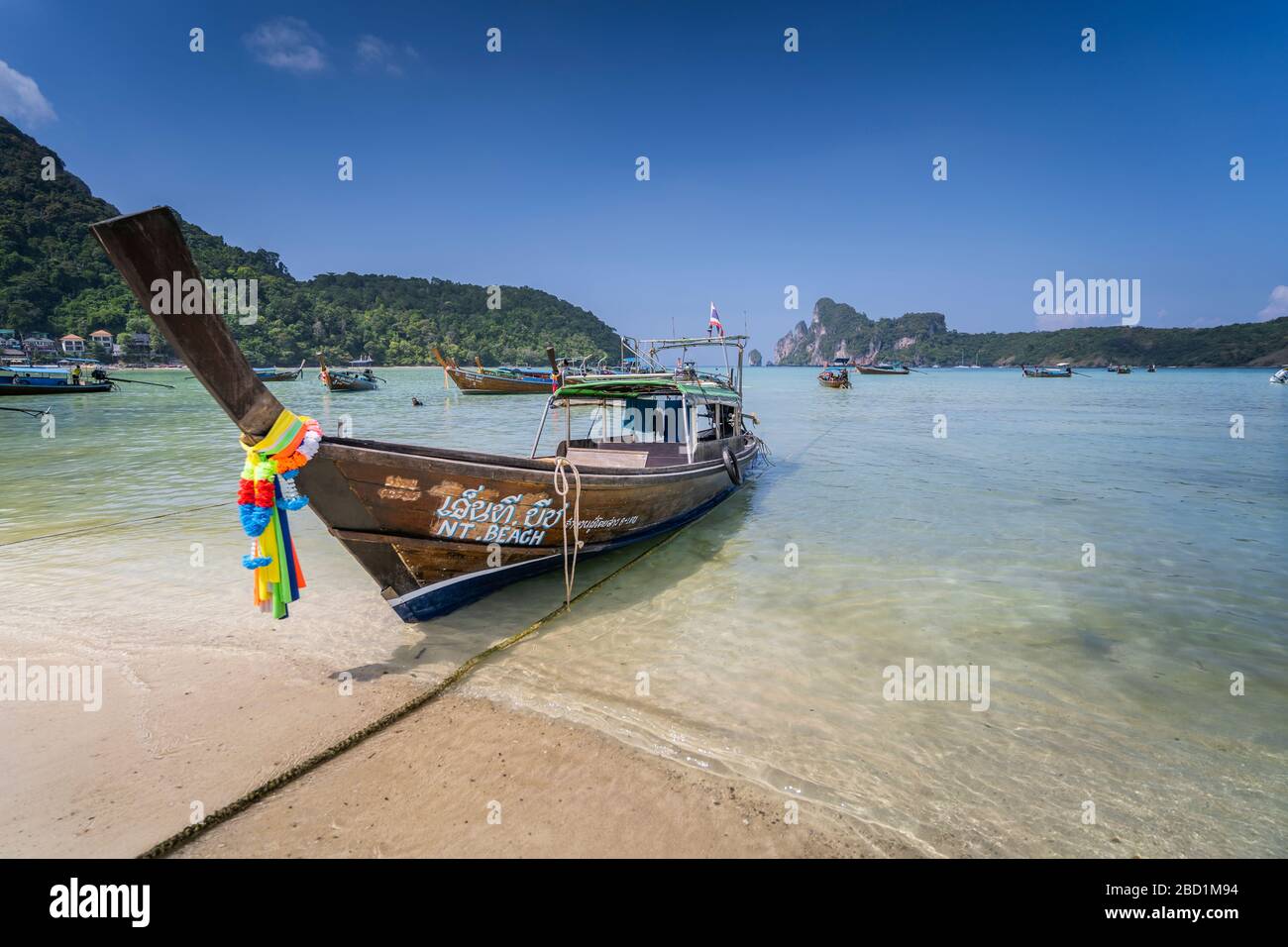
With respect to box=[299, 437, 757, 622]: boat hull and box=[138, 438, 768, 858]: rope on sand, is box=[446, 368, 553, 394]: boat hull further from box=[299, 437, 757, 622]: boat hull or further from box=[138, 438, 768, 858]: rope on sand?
box=[138, 438, 768, 858]: rope on sand

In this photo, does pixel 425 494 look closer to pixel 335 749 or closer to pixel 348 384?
pixel 335 749

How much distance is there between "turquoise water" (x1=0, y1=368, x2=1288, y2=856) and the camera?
3.53 m

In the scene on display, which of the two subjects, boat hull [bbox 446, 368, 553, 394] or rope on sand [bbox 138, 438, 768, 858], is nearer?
rope on sand [bbox 138, 438, 768, 858]

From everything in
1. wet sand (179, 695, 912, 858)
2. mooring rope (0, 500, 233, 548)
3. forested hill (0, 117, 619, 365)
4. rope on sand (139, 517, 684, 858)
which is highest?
forested hill (0, 117, 619, 365)

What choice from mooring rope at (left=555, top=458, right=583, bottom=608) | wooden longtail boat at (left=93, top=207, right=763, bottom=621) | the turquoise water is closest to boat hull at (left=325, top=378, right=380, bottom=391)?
the turquoise water

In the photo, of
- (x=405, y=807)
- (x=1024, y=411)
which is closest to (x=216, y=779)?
(x=405, y=807)

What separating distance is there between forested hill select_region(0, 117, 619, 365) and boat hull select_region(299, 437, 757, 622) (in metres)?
40.6

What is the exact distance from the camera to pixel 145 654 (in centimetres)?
494

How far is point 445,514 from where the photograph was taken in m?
5.13
